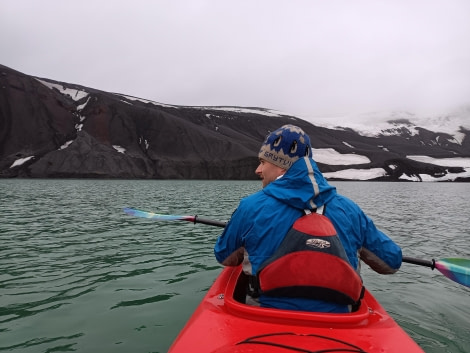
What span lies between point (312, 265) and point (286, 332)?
495 millimetres

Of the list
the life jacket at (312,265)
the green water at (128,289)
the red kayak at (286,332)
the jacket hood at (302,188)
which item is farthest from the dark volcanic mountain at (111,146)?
the life jacket at (312,265)

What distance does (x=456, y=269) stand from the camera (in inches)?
177

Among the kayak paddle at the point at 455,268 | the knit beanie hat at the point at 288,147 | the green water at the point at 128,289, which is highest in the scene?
the knit beanie hat at the point at 288,147

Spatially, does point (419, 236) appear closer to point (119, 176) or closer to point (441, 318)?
point (441, 318)

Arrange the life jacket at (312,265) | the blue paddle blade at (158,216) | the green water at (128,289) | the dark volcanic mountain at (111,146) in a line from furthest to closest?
1. the dark volcanic mountain at (111,146)
2. the blue paddle blade at (158,216)
3. the green water at (128,289)
4. the life jacket at (312,265)

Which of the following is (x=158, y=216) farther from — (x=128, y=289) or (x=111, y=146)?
(x=111, y=146)

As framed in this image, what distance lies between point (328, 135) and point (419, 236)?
139m

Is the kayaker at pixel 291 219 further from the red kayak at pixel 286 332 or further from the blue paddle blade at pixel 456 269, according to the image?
the blue paddle blade at pixel 456 269

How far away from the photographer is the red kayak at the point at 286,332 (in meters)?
2.08

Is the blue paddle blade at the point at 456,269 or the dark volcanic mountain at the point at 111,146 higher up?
the dark volcanic mountain at the point at 111,146

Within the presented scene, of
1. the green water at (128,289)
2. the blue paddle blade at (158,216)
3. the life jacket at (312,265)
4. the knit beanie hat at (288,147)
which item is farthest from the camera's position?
the blue paddle blade at (158,216)

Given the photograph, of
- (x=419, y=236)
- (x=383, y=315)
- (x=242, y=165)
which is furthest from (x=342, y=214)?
(x=242, y=165)

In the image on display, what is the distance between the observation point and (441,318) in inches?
208

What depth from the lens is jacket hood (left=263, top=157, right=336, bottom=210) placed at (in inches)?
104
